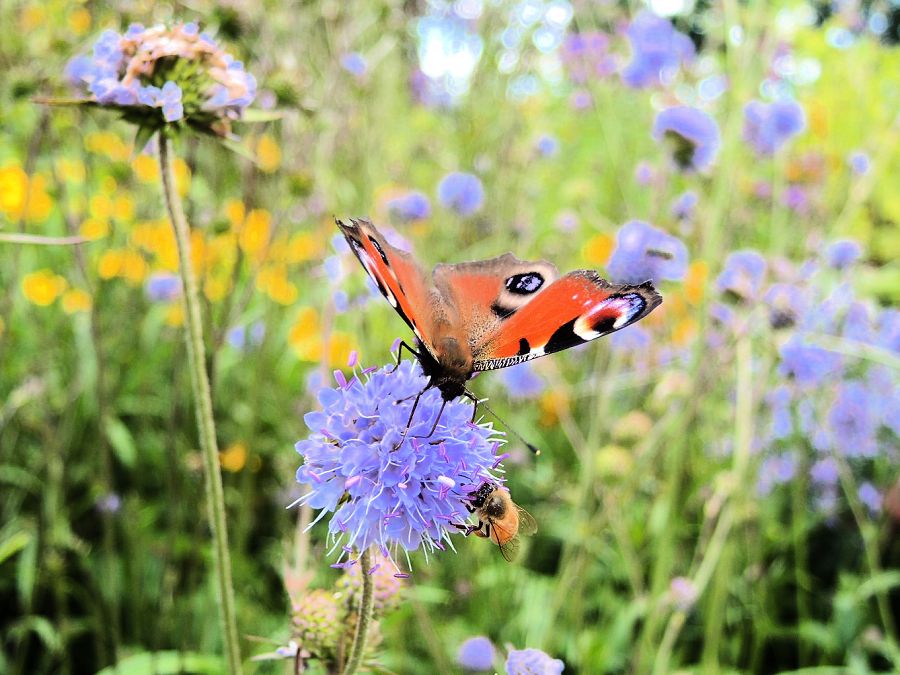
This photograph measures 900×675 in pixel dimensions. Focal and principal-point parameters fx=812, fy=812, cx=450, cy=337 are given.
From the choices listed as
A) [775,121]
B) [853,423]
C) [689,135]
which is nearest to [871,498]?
[853,423]

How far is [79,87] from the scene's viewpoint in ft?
7.88

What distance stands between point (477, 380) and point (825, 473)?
1.43 metres

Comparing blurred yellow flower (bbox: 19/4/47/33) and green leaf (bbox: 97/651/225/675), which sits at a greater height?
blurred yellow flower (bbox: 19/4/47/33)

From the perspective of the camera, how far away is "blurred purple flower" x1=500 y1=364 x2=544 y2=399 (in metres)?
3.40

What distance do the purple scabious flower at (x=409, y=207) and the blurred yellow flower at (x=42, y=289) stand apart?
142cm

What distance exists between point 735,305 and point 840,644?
4.28 ft

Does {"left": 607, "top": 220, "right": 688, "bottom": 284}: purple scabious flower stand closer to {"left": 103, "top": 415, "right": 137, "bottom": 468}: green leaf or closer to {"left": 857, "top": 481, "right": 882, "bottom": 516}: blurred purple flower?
{"left": 857, "top": 481, "right": 882, "bottom": 516}: blurred purple flower

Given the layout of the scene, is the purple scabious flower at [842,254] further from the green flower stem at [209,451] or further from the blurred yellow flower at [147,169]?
the blurred yellow flower at [147,169]

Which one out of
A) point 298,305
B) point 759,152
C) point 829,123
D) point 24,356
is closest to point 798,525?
point 759,152

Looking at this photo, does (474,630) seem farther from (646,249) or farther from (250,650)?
(646,249)

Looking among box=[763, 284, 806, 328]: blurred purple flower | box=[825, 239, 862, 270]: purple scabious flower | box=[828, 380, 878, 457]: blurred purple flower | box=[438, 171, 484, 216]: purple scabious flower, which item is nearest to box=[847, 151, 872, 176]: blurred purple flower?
box=[825, 239, 862, 270]: purple scabious flower

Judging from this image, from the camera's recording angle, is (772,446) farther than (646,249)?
Yes

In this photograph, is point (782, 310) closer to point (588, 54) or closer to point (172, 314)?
point (588, 54)

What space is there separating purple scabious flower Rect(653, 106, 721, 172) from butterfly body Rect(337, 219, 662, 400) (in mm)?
1433
